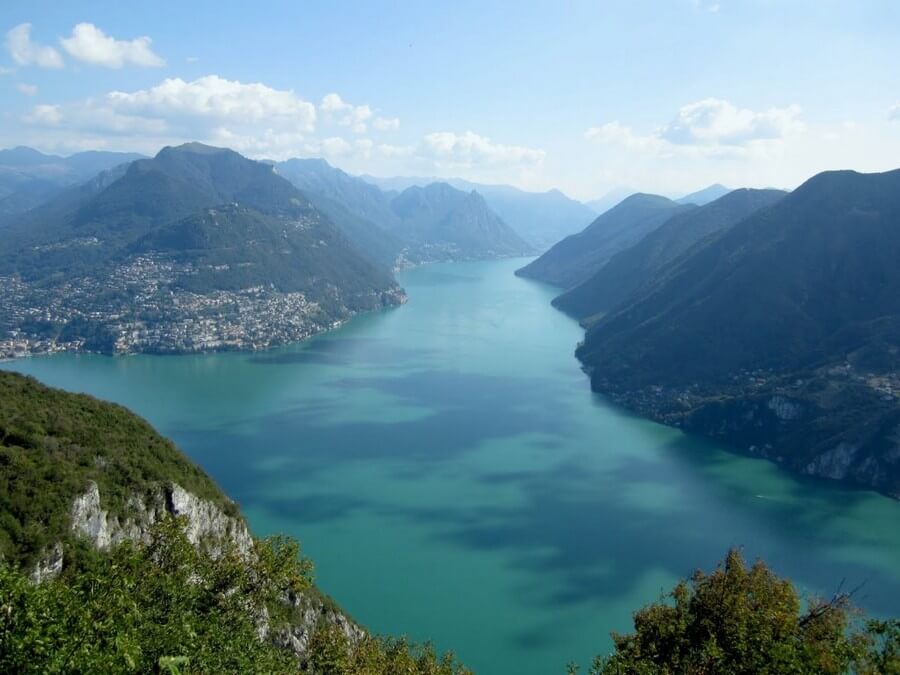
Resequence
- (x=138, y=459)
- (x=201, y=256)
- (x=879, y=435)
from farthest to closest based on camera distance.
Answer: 1. (x=201, y=256)
2. (x=879, y=435)
3. (x=138, y=459)

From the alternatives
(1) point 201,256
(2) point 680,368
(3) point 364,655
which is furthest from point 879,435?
(1) point 201,256

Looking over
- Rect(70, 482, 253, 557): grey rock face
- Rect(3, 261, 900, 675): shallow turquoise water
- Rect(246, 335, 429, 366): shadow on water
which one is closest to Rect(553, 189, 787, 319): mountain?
Rect(246, 335, 429, 366): shadow on water

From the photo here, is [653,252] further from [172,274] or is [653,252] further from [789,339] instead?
[172,274]

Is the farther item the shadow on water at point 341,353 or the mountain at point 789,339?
the shadow on water at point 341,353

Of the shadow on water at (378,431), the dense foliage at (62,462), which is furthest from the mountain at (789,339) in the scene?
the dense foliage at (62,462)

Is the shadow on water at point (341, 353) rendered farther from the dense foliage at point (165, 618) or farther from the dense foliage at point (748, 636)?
the dense foliage at point (748, 636)

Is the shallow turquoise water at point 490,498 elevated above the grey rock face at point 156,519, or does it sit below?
below

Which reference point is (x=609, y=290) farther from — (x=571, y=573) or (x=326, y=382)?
(x=571, y=573)

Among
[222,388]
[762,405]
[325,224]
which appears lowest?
[222,388]
